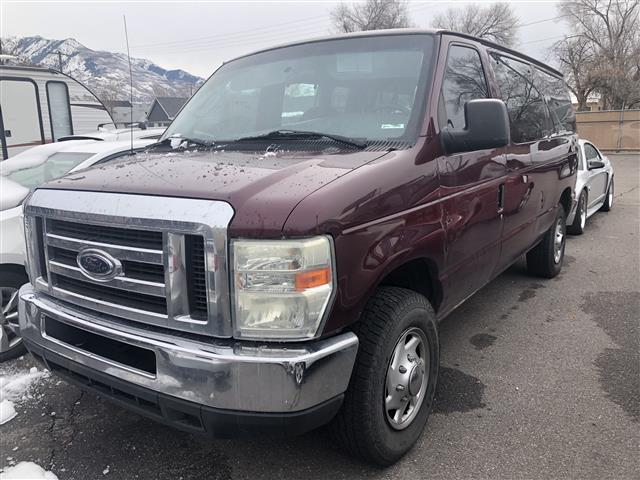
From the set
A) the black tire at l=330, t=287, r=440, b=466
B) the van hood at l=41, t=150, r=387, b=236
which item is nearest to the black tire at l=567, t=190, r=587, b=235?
the black tire at l=330, t=287, r=440, b=466

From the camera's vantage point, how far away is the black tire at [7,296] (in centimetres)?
392

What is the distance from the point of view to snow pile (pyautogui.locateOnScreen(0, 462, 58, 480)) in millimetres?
2598

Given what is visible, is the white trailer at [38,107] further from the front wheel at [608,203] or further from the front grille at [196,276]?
the front wheel at [608,203]

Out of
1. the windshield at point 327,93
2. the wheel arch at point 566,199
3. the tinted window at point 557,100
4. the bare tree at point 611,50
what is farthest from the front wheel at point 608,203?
the bare tree at point 611,50

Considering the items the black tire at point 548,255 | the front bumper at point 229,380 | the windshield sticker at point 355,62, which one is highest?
the windshield sticker at point 355,62

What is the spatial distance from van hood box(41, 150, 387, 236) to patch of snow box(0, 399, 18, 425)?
5.05ft

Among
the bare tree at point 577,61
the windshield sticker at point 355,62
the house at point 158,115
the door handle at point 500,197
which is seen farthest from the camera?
the bare tree at point 577,61

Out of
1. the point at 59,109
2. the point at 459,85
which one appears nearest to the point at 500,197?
the point at 459,85

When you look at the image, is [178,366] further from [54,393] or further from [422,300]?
[54,393]

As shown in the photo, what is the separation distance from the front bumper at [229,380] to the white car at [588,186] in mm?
6037

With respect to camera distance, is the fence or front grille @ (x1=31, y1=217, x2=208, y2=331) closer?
front grille @ (x1=31, y1=217, x2=208, y2=331)

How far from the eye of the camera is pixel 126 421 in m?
3.08

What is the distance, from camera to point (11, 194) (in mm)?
4273

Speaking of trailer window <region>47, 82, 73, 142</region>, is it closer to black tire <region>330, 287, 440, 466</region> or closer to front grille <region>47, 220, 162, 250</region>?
front grille <region>47, 220, 162, 250</region>
